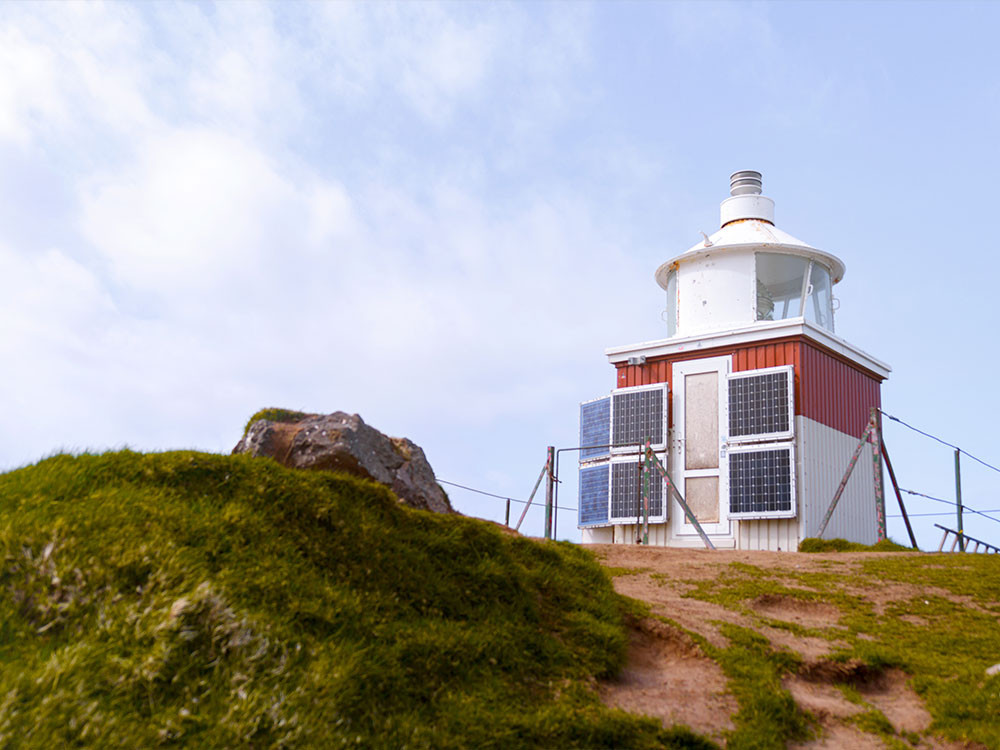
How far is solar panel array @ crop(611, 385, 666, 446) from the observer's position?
61.6 ft

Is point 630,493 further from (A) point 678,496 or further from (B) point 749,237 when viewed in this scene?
(B) point 749,237

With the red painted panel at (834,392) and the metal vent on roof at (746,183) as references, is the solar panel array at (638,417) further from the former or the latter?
the metal vent on roof at (746,183)

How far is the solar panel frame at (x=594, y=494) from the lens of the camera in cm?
1908

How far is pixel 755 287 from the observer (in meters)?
19.3

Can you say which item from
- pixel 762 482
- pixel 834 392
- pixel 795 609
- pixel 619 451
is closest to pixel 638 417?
pixel 619 451

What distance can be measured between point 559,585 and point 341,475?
6.69ft

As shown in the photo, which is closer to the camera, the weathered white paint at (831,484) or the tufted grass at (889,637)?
the tufted grass at (889,637)

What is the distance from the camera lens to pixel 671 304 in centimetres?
2086

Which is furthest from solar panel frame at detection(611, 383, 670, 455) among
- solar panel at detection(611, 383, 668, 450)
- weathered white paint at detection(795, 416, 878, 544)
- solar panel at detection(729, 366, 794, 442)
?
weathered white paint at detection(795, 416, 878, 544)

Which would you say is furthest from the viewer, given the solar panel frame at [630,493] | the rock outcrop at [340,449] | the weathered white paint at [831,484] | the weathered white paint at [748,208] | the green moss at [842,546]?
the weathered white paint at [748,208]

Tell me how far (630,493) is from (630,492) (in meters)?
0.02

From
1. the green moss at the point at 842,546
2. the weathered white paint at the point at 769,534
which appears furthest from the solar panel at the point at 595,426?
the green moss at the point at 842,546

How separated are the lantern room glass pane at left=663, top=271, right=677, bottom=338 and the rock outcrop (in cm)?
1266

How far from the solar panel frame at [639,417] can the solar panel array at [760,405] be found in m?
1.51
